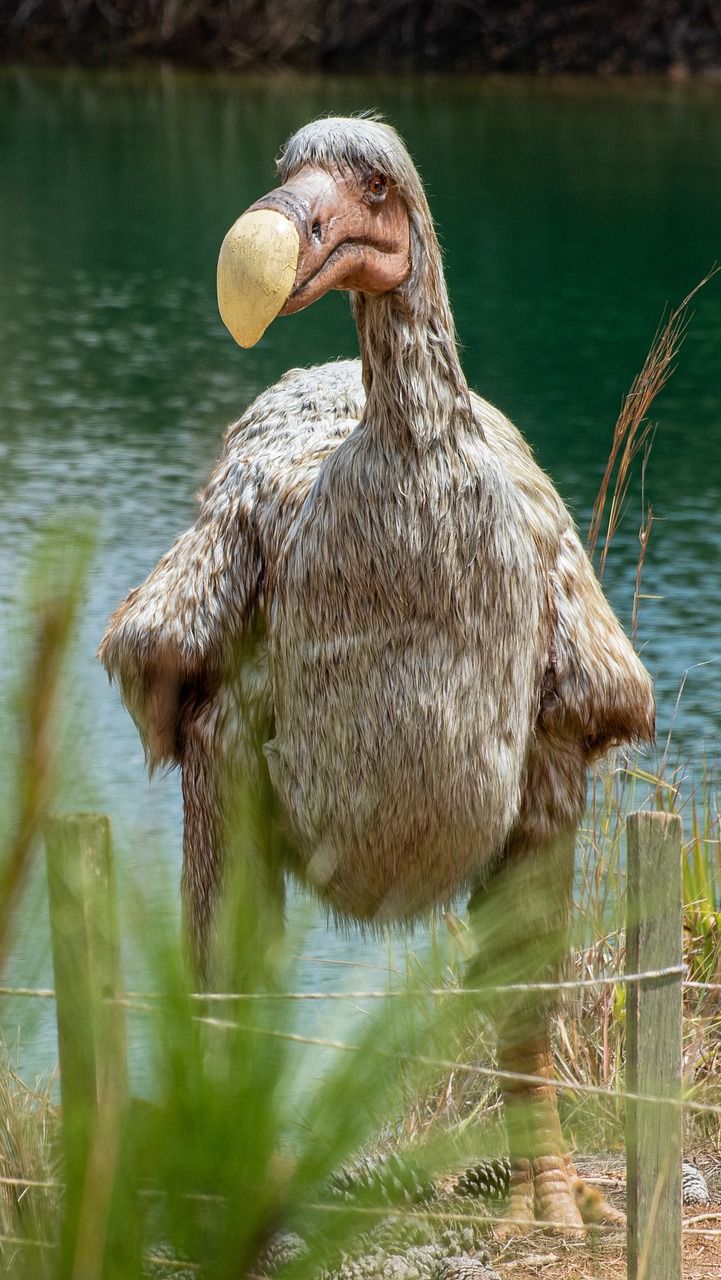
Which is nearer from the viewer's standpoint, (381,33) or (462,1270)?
(462,1270)

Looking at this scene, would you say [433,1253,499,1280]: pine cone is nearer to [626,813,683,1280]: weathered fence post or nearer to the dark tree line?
[626,813,683,1280]: weathered fence post

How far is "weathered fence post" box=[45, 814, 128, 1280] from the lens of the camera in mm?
1296

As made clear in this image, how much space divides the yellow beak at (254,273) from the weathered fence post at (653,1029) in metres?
0.69

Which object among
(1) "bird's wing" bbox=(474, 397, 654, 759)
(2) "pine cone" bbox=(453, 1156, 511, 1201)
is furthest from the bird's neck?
(2) "pine cone" bbox=(453, 1156, 511, 1201)

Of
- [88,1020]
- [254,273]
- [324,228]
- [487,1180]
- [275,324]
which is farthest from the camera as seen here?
[275,324]

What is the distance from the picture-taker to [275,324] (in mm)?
10469

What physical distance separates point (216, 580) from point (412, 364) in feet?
1.62

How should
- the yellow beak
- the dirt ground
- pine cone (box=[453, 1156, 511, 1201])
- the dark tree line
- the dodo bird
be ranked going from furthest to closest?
the dark tree line
pine cone (box=[453, 1156, 511, 1201])
the dirt ground
the dodo bird
the yellow beak

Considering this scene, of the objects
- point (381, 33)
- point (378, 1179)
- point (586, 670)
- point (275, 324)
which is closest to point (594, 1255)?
point (586, 670)

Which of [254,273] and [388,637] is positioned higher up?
[254,273]

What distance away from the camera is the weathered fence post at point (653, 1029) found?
7.10 feet

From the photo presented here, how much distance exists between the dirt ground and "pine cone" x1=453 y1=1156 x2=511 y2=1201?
4.2 inches

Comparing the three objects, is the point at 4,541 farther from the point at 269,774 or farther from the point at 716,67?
the point at 716,67

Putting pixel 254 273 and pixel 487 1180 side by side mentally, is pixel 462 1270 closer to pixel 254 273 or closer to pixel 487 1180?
pixel 487 1180
